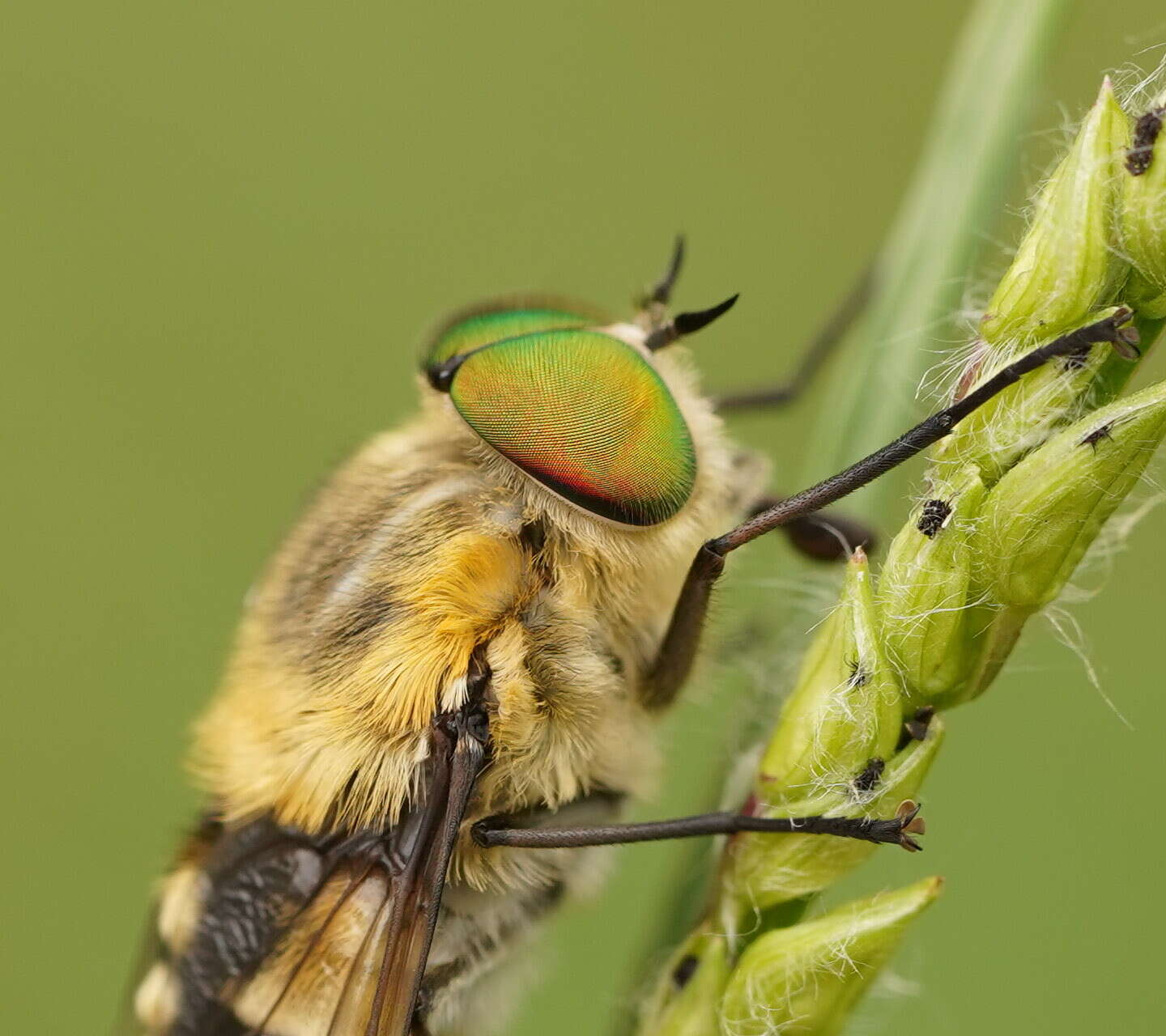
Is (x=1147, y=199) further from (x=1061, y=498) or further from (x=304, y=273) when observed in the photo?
(x=304, y=273)

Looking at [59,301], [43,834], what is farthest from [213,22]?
[43,834]

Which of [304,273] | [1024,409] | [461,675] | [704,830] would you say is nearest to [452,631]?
[461,675]

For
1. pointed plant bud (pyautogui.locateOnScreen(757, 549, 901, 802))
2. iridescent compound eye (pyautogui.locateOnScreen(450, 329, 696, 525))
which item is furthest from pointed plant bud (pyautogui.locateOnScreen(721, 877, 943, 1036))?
iridescent compound eye (pyautogui.locateOnScreen(450, 329, 696, 525))

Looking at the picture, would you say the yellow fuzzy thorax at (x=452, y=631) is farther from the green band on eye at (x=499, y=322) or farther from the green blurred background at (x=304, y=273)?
the green blurred background at (x=304, y=273)

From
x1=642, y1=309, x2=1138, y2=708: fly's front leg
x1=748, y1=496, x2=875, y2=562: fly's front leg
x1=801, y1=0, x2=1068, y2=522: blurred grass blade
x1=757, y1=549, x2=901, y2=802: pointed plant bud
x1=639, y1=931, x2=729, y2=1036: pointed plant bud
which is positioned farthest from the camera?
x1=748, y1=496, x2=875, y2=562: fly's front leg

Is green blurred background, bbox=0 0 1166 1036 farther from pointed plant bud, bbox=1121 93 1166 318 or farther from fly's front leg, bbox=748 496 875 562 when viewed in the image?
pointed plant bud, bbox=1121 93 1166 318

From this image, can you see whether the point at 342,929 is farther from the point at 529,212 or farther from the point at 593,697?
the point at 529,212
